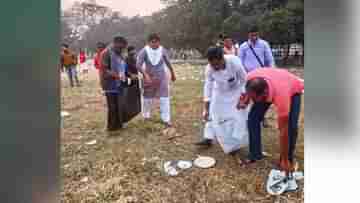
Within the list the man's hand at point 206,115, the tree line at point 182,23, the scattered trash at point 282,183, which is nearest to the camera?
the scattered trash at point 282,183

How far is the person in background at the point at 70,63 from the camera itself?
4.45 feet

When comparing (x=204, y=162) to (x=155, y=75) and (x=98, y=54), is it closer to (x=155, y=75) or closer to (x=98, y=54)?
(x=155, y=75)

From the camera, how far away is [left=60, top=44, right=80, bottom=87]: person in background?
1357mm

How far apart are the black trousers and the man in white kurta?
16.2 inches

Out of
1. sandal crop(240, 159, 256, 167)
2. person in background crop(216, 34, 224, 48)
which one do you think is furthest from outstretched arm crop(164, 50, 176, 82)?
sandal crop(240, 159, 256, 167)

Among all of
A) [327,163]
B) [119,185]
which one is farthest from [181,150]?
[327,163]

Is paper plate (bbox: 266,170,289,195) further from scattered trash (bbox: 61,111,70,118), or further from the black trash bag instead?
scattered trash (bbox: 61,111,70,118)

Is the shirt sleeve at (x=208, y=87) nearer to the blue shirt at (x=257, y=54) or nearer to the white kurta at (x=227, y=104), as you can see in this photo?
the white kurta at (x=227, y=104)

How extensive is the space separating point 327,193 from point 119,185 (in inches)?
33.0

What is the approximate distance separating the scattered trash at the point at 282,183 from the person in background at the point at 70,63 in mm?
977

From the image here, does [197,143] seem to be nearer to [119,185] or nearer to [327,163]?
[119,185]

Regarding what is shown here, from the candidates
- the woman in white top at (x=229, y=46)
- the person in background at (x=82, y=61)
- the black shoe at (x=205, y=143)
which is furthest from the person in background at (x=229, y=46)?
the person in background at (x=82, y=61)

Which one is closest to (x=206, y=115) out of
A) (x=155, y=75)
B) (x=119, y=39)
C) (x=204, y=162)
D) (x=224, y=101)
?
(x=224, y=101)

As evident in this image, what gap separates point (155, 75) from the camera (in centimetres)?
151
